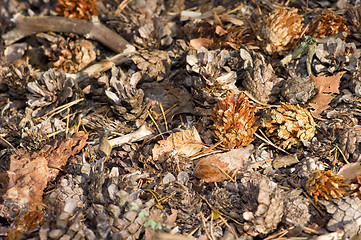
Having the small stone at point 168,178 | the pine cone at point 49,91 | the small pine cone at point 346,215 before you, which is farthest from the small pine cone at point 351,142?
the pine cone at point 49,91

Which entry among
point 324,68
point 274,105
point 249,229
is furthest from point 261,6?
point 249,229

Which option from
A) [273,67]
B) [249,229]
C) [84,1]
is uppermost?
[84,1]

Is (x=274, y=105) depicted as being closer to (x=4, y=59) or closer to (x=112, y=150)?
(x=112, y=150)

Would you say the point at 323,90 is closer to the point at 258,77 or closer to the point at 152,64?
the point at 258,77

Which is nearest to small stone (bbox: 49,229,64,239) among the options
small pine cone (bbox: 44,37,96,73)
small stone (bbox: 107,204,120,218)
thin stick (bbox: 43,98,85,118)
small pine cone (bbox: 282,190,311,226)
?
small stone (bbox: 107,204,120,218)

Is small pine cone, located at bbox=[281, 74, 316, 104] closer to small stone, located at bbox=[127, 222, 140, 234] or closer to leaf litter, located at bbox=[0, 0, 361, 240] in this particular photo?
leaf litter, located at bbox=[0, 0, 361, 240]

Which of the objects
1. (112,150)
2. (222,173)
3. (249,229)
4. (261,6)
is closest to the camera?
(249,229)

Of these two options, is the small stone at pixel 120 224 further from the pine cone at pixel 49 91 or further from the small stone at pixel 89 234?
the pine cone at pixel 49 91
